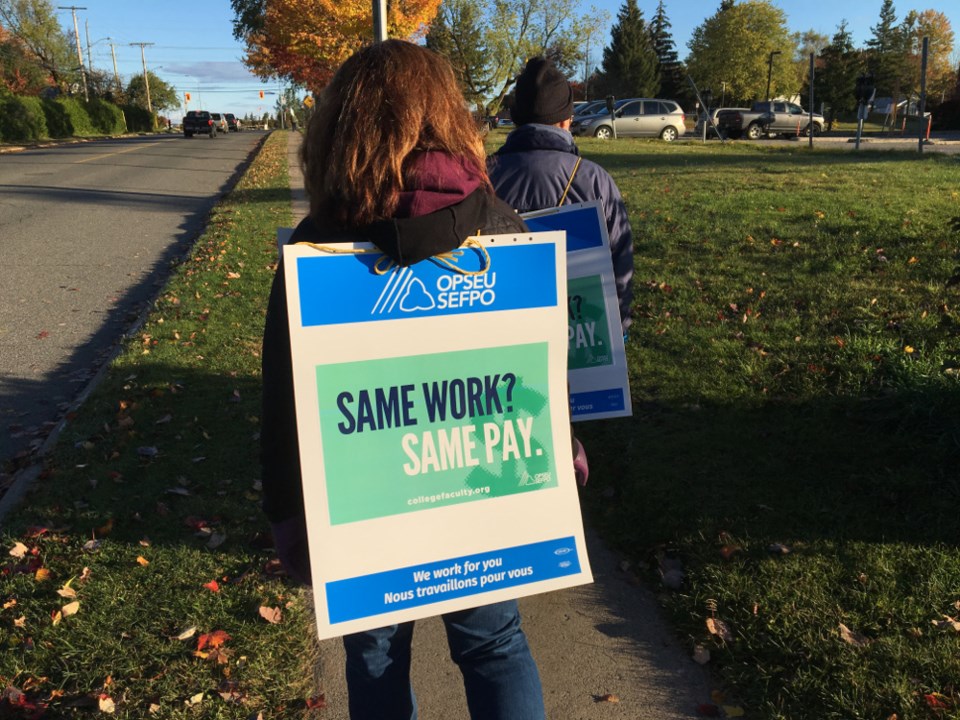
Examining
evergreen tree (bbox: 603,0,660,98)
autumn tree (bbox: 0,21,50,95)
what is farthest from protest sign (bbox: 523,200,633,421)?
evergreen tree (bbox: 603,0,660,98)

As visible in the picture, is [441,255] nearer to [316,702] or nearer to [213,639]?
[316,702]

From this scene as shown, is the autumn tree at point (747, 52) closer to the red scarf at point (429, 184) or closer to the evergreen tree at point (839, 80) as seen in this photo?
the evergreen tree at point (839, 80)

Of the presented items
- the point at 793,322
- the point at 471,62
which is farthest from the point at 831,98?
the point at 793,322

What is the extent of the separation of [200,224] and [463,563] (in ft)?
39.7

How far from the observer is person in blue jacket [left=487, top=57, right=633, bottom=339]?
3363mm

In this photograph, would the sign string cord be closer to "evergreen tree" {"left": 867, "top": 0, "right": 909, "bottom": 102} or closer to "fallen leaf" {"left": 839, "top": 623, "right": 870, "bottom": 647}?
"fallen leaf" {"left": 839, "top": 623, "right": 870, "bottom": 647}

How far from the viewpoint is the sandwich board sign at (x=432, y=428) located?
5.78ft

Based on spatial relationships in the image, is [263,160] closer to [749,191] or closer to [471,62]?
[749,191]

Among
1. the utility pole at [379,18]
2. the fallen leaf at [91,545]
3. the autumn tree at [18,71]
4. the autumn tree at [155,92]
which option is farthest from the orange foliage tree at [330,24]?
the autumn tree at [155,92]

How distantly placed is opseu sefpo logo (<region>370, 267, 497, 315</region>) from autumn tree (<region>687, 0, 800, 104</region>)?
61.1 meters

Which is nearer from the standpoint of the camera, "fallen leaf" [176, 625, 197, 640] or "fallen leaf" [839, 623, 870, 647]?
"fallen leaf" [839, 623, 870, 647]

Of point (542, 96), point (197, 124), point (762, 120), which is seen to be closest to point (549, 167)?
point (542, 96)

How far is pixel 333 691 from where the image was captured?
271 cm

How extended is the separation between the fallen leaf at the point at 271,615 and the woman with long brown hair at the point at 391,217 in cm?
113
